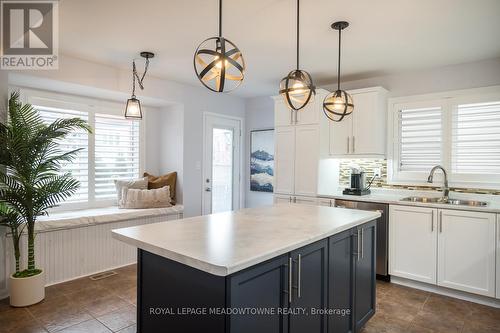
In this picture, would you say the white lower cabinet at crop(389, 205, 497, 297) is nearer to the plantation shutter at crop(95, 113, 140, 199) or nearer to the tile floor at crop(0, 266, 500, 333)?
the tile floor at crop(0, 266, 500, 333)

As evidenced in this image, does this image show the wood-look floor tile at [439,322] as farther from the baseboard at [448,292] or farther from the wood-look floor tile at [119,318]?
the wood-look floor tile at [119,318]

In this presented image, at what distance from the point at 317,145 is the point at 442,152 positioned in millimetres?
1489

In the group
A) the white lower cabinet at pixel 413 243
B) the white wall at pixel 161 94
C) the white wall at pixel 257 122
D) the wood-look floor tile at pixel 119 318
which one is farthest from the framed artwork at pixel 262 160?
the wood-look floor tile at pixel 119 318

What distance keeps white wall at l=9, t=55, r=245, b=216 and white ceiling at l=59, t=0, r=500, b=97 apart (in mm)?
190

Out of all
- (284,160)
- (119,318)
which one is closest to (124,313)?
(119,318)

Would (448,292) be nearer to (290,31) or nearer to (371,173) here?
(371,173)

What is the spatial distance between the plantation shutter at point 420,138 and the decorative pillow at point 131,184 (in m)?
3.56

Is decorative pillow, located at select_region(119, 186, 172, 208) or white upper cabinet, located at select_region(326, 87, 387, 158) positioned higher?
white upper cabinet, located at select_region(326, 87, 387, 158)

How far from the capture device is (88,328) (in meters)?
2.55

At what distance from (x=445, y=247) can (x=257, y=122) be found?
343 cm

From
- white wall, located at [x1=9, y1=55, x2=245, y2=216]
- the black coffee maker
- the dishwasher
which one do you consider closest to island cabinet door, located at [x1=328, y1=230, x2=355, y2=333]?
the dishwasher

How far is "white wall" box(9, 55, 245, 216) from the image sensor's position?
3.47m

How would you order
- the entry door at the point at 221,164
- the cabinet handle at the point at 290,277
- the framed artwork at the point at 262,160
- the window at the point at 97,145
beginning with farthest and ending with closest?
1. the framed artwork at the point at 262,160
2. the entry door at the point at 221,164
3. the window at the point at 97,145
4. the cabinet handle at the point at 290,277

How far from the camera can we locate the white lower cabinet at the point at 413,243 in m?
3.33
